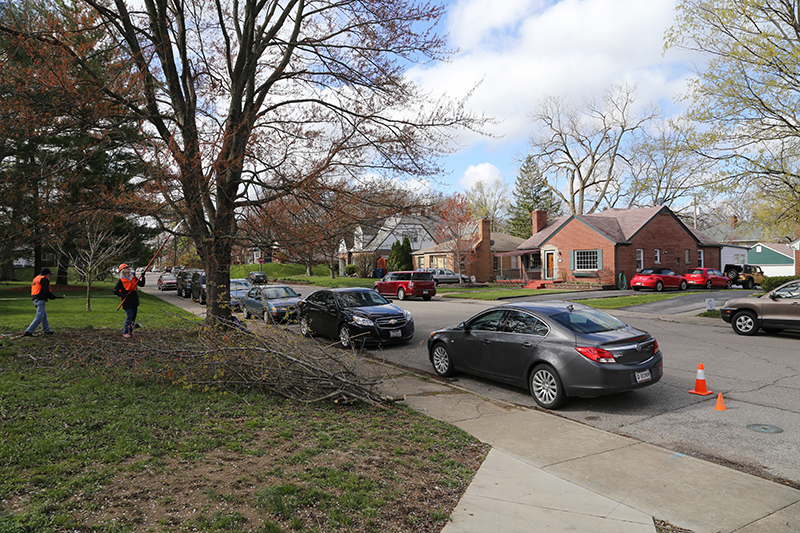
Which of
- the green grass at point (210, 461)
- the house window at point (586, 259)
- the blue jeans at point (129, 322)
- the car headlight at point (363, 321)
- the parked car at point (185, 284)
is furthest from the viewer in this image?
the house window at point (586, 259)

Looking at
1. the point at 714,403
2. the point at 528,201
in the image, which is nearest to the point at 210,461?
the point at 714,403

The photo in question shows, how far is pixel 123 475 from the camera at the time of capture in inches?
158

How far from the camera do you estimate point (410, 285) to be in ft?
97.0

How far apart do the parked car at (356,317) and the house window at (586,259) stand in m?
26.0

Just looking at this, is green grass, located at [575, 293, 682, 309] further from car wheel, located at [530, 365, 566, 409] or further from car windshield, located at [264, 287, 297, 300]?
car wheel, located at [530, 365, 566, 409]

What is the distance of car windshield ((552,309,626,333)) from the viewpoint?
7.35 meters

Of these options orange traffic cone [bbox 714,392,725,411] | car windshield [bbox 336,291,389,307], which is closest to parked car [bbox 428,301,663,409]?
orange traffic cone [bbox 714,392,725,411]

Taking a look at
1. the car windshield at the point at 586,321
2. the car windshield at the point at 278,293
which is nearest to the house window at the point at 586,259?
the car windshield at the point at 278,293

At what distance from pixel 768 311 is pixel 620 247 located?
73.0 ft

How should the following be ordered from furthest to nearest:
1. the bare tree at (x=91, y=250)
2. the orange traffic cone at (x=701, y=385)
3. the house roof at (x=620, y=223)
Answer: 1. the house roof at (x=620, y=223)
2. the bare tree at (x=91, y=250)
3. the orange traffic cone at (x=701, y=385)

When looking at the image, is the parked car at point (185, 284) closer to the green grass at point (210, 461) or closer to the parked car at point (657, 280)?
the green grass at point (210, 461)

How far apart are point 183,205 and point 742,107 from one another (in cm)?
1836

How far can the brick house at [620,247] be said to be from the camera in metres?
34.5

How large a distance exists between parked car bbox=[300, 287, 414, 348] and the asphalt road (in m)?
0.52
